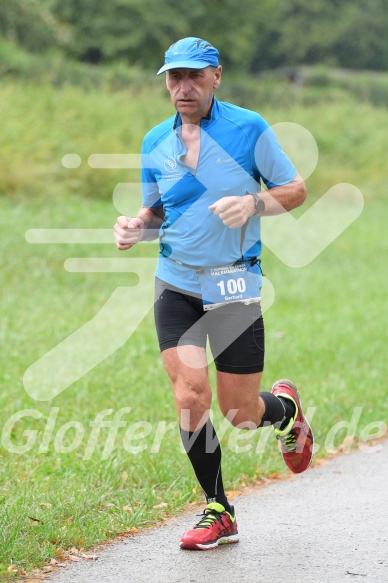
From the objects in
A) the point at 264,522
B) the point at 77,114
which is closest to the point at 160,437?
the point at 264,522

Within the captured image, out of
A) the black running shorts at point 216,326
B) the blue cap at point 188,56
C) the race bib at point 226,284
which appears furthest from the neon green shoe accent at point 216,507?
the blue cap at point 188,56

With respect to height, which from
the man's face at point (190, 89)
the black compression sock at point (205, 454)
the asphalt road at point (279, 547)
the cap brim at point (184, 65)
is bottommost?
the asphalt road at point (279, 547)

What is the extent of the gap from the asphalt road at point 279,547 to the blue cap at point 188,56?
230 centimetres

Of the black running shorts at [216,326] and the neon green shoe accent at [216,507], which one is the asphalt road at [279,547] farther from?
the black running shorts at [216,326]

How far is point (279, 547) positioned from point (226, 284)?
130 cm

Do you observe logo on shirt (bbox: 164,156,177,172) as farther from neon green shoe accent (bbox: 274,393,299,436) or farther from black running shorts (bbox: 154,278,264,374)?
neon green shoe accent (bbox: 274,393,299,436)

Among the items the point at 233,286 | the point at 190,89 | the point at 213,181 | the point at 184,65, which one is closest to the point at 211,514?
the point at 233,286

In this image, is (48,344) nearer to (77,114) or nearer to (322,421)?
(322,421)

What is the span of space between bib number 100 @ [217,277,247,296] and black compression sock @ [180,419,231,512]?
63cm

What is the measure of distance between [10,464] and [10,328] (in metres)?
4.92

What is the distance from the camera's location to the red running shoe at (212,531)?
5285 mm

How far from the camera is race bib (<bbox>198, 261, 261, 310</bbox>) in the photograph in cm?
532

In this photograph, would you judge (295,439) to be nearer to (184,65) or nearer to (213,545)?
(213,545)

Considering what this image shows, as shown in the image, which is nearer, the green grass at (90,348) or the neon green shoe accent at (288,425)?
the green grass at (90,348)
